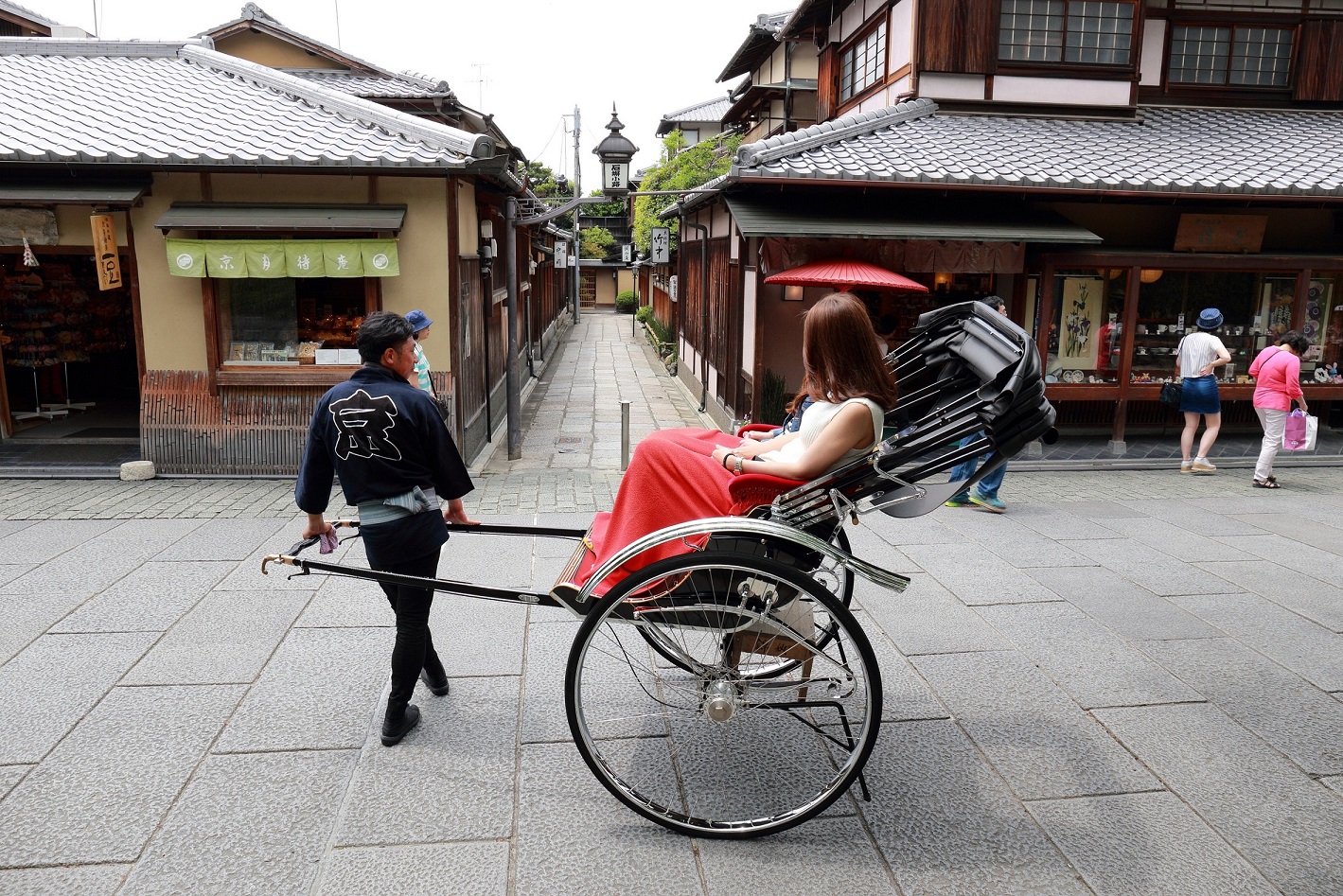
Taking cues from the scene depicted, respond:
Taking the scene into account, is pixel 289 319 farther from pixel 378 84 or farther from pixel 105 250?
pixel 378 84

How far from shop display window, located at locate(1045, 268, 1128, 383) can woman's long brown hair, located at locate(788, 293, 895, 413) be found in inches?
336

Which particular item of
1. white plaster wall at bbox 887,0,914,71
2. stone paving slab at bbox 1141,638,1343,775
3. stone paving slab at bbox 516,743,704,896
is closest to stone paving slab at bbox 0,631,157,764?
stone paving slab at bbox 516,743,704,896

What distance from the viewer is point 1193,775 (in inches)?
141

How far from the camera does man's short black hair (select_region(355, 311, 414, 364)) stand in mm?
3674

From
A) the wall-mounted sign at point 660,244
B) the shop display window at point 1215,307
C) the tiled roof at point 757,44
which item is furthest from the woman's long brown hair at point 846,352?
the tiled roof at point 757,44

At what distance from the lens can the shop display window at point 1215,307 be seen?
11.2 metres

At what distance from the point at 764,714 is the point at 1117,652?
87.6 inches

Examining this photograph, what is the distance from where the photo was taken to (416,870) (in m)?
2.96

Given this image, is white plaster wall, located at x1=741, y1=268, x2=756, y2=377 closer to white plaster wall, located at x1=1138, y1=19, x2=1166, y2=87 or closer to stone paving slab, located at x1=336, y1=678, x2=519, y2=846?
white plaster wall, located at x1=1138, y1=19, x2=1166, y2=87

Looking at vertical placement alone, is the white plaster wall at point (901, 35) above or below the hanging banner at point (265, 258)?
above

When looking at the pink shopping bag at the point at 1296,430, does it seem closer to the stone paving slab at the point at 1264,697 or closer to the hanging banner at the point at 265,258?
the stone paving slab at the point at 1264,697

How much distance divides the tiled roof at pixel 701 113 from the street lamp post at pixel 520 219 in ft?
101

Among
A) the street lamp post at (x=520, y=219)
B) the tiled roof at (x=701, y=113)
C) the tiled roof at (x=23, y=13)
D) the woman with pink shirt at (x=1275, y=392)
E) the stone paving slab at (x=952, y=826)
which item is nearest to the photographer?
the stone paving slab at (x=952, y=826)

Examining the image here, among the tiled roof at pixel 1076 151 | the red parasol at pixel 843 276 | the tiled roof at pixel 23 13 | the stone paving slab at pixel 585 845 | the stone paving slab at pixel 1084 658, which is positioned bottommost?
the stone paving slab at pixel 585 845
